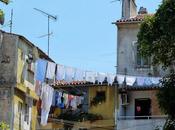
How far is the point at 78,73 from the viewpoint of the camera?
35.8 m

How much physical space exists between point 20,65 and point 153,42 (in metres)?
12.5

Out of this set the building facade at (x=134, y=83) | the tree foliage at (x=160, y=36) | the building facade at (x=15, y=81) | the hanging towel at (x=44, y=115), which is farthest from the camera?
the building facade at (x=134, y=83)

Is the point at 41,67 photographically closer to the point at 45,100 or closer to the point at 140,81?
the point at 45,100

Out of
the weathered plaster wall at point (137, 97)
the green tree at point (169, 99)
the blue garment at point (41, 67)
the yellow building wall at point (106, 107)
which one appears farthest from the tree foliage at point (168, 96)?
the yellow building wall at point (106, 107)

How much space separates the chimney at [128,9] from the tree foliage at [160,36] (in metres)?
20.5

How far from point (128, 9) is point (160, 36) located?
2136 cm

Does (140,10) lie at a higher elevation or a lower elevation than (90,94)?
higher

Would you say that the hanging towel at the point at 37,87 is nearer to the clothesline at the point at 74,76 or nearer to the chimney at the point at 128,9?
the clothesline at the point at 74,76

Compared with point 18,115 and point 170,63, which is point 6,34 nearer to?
point 18,115

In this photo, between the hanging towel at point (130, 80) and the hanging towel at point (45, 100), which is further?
the hanging towel at point (130, 80)

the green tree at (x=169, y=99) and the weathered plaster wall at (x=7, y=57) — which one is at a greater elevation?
the weathered plaster wall at (x=7, y=57)

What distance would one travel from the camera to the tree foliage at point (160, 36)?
19250mm

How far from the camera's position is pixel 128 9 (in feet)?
134

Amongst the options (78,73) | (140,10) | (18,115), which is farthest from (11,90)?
(140,10)
